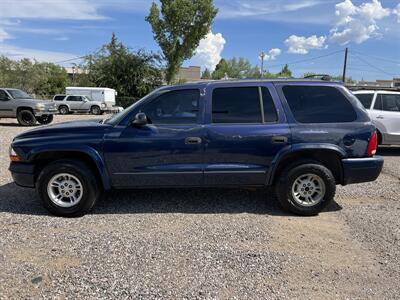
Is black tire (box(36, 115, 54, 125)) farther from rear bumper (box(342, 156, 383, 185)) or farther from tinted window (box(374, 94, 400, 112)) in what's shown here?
rear bumper (box(342, 156, 383, 185))

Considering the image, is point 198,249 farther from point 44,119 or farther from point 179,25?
point 179,25

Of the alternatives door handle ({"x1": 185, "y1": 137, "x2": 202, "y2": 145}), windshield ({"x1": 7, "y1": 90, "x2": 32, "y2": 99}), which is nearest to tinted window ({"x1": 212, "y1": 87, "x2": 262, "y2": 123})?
door handle ({"x1": 185, "y1": 137, "x2": 202, "y2": 145})

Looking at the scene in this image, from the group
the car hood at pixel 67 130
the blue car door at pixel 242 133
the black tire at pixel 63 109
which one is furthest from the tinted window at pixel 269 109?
the black tire at pixel 63 109

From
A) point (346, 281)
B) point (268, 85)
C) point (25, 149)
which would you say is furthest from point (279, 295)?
point (25, 149)

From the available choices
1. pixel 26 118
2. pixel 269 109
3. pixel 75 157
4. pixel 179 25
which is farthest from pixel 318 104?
pixel 179 25

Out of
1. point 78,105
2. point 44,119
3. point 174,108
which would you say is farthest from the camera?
point 78,105

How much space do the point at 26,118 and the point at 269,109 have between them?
1493 centimetres

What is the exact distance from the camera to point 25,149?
185 inches

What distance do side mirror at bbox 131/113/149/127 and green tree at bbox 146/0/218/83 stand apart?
35.2 metres

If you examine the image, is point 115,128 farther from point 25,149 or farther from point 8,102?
point 8,102

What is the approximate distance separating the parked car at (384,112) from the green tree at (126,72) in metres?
31.6

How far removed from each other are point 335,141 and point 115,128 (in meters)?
2.99

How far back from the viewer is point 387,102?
31.9ft

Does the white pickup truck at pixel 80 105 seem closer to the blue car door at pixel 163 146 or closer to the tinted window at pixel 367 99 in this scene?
the tinted window at pixel 367 99
